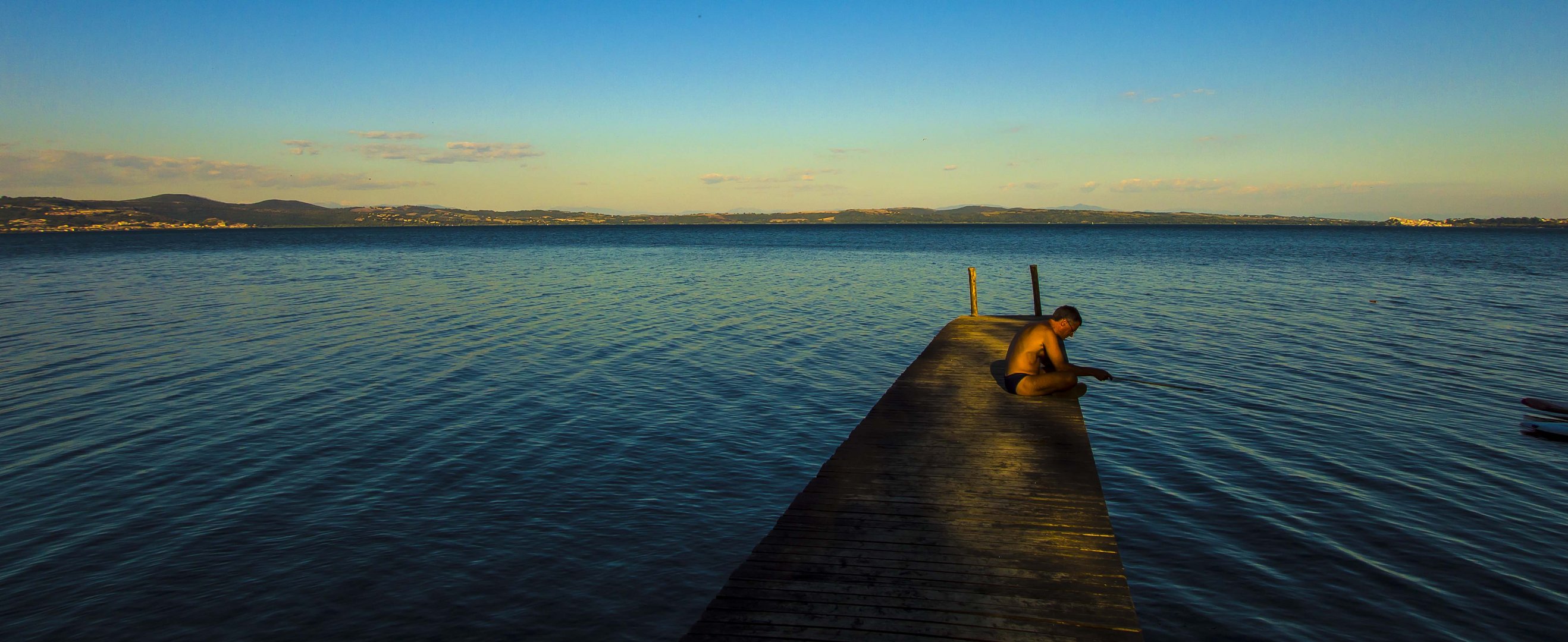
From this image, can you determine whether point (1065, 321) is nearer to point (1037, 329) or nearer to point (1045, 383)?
point (1037, 329)

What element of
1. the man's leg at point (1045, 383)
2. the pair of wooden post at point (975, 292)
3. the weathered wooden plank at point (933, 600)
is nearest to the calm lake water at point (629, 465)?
the man's leg at point (1045, 383)

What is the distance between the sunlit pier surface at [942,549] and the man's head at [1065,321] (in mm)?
1782

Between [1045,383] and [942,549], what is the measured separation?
761 cm

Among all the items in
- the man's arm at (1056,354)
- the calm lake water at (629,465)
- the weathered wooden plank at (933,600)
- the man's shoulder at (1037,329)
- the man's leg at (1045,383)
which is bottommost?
the calm lake water at (629,465)

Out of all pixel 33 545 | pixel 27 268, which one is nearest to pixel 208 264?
pixel 27 268

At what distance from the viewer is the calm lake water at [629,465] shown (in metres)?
8.61

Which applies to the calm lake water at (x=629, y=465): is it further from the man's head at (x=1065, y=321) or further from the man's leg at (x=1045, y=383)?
the man's head at (x=1065, y=321)

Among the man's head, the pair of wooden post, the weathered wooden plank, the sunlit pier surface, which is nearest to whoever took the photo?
the sunlit pier surface

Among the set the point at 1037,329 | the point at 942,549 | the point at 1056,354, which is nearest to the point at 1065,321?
the point at 1037,329

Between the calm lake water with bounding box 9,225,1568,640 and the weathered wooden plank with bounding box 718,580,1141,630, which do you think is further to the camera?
the calm lake water with bounding box 9,225,1568,640

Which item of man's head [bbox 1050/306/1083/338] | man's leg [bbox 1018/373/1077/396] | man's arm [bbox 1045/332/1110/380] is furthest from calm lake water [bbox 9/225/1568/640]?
man's head [bbox 1050/306/1083/338]

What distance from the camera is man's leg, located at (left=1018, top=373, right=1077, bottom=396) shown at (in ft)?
46.8

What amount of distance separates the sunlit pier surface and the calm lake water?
137 centimetres

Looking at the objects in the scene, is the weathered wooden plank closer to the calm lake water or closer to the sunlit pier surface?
the sunlit pier surface
